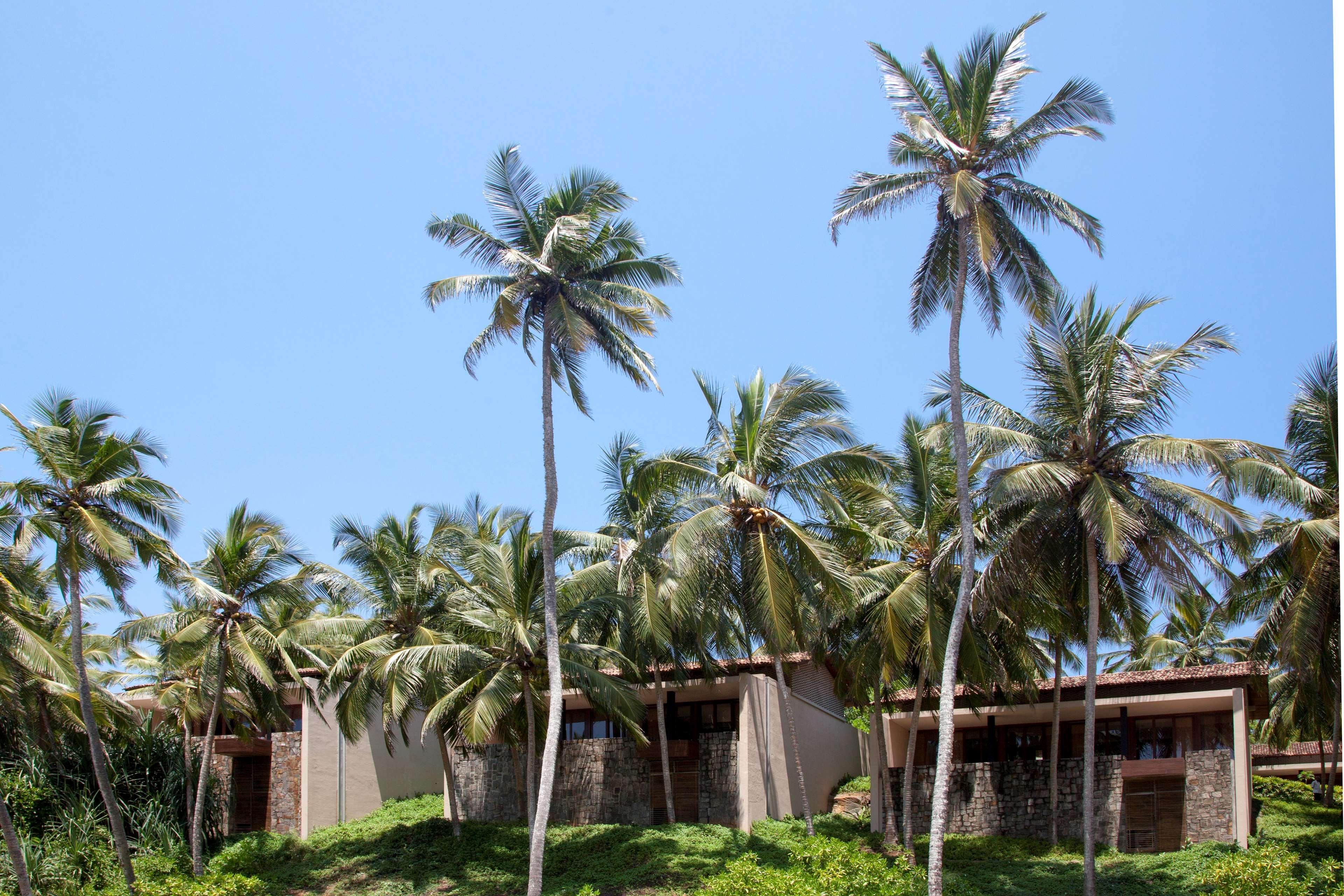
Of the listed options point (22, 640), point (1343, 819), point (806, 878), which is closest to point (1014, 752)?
point (1343, 819)

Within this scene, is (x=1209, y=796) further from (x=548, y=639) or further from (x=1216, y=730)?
(x=548, y=639)

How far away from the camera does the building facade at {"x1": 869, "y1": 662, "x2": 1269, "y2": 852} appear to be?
26922 millimetres

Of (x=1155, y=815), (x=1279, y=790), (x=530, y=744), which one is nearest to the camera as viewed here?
(x=530, y=744)

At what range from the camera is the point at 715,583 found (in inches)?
1014

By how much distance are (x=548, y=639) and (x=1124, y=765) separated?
14611 millimetres

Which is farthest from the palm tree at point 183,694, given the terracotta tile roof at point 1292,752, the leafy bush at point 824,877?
the terracotta tile roof at point 1292,752

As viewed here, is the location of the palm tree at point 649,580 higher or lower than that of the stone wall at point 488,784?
higher

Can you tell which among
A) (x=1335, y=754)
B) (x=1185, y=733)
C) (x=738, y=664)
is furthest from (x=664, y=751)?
(x=1335, y=754)

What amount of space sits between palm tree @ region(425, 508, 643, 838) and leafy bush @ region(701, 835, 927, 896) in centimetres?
696

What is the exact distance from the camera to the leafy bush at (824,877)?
1834cm

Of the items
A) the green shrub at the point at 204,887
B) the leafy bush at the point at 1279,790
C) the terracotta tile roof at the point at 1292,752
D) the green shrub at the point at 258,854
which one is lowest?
the green shrub at the point at 258,854

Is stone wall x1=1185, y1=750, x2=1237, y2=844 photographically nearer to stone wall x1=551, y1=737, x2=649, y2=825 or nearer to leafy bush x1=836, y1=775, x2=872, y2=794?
leafy bush x1=836, y1=775, x2=872, y2=794

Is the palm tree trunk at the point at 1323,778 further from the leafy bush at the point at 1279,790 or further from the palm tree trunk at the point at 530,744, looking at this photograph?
the palm tree trunk at the point at 530,744

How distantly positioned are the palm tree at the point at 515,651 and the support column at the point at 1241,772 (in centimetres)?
1349
